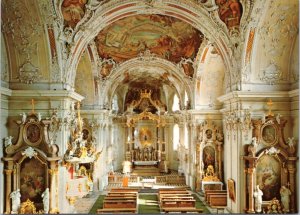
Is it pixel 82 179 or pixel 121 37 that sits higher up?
pixel 121 37

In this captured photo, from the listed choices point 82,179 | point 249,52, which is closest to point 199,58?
point 249,52

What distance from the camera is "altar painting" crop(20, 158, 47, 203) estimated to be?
1402 centimetres

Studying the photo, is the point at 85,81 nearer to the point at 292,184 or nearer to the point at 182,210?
the point at 182,210

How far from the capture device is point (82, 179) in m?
15.5

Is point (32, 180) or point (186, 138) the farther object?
point (186, 138)

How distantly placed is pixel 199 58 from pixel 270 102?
7.67 metres

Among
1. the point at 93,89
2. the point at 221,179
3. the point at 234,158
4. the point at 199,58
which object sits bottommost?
the point at 221,179

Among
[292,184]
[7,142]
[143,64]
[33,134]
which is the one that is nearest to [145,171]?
[143,64]

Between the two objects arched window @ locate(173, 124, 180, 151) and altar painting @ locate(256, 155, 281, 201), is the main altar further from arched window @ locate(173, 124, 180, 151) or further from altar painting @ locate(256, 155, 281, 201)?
altar painting @ locate(256, 155, 281, 201)

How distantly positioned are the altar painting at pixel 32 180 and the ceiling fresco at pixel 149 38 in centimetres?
894

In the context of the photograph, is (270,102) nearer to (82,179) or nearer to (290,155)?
(290,155)

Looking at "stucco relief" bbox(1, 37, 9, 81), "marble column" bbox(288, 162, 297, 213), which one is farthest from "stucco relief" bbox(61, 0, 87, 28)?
"marble column" bbox(288, 162, 297, 213)

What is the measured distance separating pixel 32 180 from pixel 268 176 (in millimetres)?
9601

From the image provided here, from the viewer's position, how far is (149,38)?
72.1 feet
